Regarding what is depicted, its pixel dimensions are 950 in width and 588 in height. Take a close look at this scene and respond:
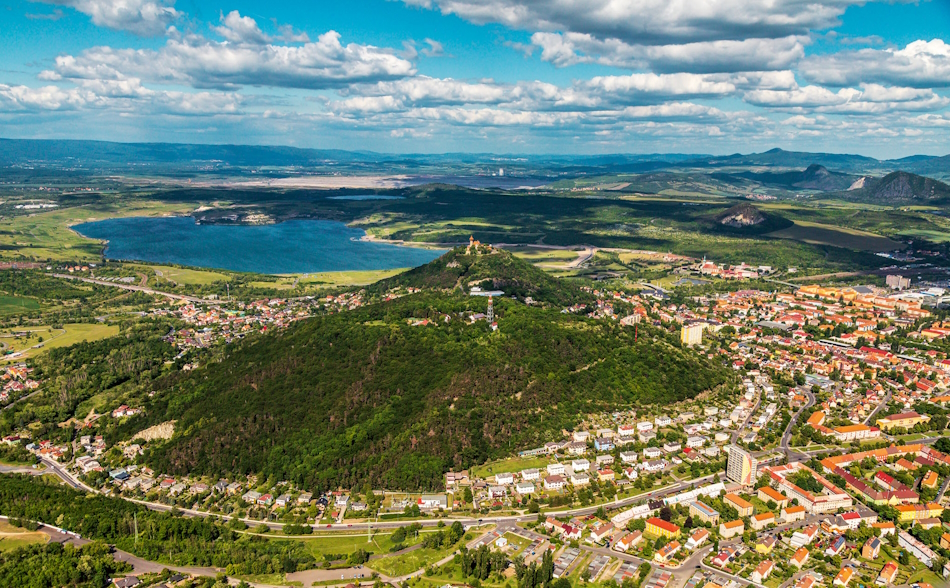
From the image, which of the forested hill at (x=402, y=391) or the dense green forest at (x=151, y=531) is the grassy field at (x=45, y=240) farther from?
the dense green forest at (x=151, y=531)

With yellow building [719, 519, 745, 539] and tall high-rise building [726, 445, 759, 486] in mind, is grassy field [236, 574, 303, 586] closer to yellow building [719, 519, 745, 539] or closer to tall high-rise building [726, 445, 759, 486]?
yellow building [719, 519, 745, 539]

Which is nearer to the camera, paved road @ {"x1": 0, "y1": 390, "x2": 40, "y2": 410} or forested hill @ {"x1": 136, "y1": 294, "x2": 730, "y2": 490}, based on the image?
forested hill @ {"x1": 136, "y1": 294, "x2": 730, "y2": 490}

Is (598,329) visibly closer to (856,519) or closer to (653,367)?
(653,367)

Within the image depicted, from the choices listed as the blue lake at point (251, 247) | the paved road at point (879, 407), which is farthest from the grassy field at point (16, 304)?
the paved road at point (879, 407)

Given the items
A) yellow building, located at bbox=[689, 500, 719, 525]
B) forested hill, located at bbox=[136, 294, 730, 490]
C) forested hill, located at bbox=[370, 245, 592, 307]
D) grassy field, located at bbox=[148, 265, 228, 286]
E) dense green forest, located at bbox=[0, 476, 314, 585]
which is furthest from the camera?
grassy field, located at bbox=[148, 265, 228, 286]

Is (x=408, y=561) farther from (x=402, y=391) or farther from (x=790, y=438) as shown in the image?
(x=790, y=438)

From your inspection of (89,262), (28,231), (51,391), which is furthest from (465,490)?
(28,231)

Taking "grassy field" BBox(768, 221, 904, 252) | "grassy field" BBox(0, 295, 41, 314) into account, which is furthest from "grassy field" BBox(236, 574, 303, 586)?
"grassy field" BBox(768, 221, 904, 252)
